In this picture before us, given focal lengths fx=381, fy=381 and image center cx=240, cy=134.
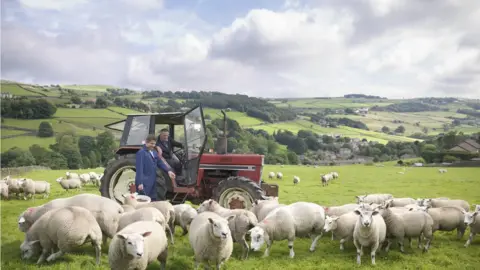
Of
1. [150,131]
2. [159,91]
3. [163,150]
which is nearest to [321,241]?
[163,150]

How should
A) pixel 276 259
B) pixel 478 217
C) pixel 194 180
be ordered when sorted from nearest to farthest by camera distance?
1. pixel 276 259
2. pixel 478 217
3. pixel 194 180

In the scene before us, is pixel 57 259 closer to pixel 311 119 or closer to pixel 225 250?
pixel 225 250

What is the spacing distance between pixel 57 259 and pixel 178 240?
9.14ft

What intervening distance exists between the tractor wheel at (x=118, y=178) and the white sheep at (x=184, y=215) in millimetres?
2016

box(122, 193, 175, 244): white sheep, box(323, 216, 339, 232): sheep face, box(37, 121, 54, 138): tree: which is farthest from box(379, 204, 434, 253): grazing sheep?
box(37, 121, 54, 138): tree

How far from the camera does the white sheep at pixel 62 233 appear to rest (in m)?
6.55

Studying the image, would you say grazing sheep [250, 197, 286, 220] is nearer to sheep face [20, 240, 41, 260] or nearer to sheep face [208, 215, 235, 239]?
sheep face [208, 215, 235, 239]

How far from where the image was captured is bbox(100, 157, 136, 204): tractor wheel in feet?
34.1

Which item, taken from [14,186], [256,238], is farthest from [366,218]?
[14,186]

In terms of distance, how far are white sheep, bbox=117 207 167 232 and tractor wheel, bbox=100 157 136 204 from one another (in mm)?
2952

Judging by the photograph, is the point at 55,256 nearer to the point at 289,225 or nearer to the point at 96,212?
the point at 96,212

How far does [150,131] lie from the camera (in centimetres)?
1080

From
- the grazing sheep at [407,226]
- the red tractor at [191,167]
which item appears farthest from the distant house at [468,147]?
the red tractor at [191,167]

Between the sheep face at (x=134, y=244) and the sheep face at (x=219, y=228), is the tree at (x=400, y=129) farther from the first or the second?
the sheep face at (x=134, y=244)
